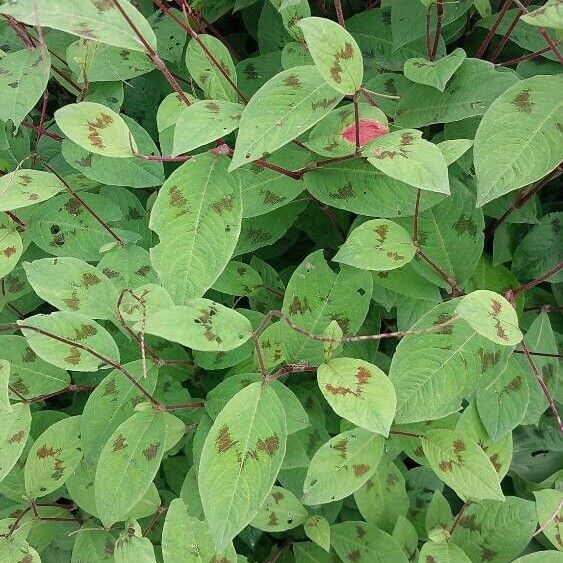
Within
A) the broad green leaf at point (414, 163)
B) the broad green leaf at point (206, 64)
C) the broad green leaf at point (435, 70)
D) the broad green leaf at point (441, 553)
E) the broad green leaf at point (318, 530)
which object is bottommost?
the broad green leaf at point (441, 553)

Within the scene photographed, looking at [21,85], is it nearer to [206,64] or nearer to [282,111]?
[206,64]

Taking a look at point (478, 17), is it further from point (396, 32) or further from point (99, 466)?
point (99, 466)

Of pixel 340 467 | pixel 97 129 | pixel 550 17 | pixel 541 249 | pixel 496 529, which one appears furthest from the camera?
pixel 541 249

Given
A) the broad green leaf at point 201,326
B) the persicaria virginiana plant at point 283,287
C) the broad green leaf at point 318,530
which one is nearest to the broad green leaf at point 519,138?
the persicaria virginiana plant at point 283,287

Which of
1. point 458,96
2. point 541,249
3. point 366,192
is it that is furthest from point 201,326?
point 541,249

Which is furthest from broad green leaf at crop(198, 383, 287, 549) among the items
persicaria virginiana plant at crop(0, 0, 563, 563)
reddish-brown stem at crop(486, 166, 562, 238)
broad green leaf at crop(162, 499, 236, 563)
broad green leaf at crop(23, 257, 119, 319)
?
reddish-brown stem at crop(486, 166, 562, 238)

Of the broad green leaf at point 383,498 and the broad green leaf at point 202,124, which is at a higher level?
the broad green leaf at point 202,124

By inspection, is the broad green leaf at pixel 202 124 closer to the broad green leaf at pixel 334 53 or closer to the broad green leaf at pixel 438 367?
the broad green leaf at pixel 334 53
